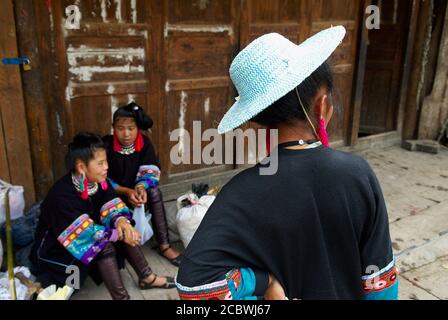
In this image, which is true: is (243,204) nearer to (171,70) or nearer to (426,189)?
(171,70)

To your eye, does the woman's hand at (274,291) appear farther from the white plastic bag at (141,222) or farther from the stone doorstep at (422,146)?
the stone doorstep at (422,146)

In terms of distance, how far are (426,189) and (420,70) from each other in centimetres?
223

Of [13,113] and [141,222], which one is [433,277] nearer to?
[141,222]

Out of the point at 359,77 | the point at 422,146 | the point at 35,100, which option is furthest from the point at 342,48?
the point at 35,100

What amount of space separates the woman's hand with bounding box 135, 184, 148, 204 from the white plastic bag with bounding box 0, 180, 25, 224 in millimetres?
898

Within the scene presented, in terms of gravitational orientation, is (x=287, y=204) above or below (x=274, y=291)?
above

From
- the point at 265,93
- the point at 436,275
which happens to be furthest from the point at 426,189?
the point at 265,93

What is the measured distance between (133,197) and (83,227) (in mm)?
637

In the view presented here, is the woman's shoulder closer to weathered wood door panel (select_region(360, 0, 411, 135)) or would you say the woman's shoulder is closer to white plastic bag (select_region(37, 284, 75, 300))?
white plastic bag (select_region(37, 284, 75, 300))

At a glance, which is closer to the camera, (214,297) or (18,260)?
(214,297)

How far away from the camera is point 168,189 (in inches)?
176

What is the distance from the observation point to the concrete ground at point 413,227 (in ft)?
10.8

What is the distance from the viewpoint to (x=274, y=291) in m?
1.26
